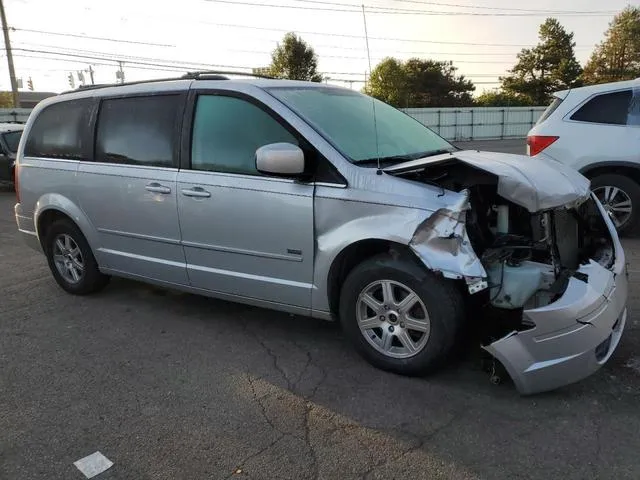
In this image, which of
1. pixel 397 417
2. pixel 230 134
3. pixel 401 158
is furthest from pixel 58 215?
pixel 397 417

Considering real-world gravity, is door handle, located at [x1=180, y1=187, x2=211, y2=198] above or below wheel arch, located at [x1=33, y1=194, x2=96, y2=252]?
above

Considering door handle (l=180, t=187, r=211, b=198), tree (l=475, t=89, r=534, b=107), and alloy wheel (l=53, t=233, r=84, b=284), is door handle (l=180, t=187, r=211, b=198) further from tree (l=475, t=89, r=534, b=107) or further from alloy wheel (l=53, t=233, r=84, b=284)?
tree (l=475, t=89, r=534, b=107)

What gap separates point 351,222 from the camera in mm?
3410

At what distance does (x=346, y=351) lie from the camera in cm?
388

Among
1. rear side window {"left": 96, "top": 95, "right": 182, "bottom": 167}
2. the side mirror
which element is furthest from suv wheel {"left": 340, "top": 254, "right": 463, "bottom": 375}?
Result: rear side window {"left": 96, "top": 95, "right": 182, "bottom": 167}

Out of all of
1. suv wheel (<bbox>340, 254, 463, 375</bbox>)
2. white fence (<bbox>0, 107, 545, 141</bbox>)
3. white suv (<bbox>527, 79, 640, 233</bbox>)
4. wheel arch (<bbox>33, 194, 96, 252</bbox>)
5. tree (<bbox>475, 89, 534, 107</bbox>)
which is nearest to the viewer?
suv wheel (<bbox>340, 254, 463, 375</bbox>)

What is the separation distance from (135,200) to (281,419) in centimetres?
224

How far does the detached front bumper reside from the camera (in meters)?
2.86

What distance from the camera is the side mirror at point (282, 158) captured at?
3414mm

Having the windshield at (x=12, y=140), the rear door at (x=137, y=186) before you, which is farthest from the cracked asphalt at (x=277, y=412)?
the windshield at (x=12, y=140)

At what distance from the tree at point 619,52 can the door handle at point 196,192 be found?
58.1 m

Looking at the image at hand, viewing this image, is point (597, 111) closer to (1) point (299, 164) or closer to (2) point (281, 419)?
(1) point (299, 164)

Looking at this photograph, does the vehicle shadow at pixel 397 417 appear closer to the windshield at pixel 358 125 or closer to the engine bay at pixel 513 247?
the engine bay at pixel 513 247

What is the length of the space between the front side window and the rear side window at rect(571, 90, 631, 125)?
4442 millimetres
